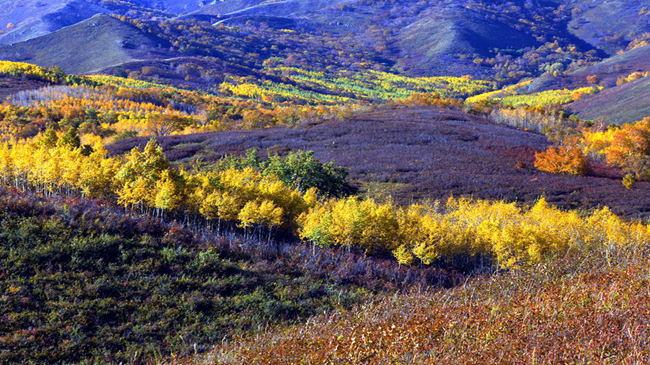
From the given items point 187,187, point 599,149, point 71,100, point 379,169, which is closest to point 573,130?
point 599,149

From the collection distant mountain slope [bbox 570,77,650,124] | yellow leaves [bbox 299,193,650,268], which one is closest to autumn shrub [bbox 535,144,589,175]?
yellow leaves [bbox 299,193,650,268]

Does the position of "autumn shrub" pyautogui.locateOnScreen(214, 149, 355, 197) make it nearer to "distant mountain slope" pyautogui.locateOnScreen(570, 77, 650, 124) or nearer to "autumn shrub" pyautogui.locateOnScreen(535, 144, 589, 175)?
"autumn shrub" pyautogui.locateOnScreen(535, 144, 589, 175)

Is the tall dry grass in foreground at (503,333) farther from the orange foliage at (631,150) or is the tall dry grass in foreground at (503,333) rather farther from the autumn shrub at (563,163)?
the orange foliage at (631,150)

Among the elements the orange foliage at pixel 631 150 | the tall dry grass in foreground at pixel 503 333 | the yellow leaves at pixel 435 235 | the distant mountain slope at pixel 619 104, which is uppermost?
the tall dry grass in foreground at pixel 503 333

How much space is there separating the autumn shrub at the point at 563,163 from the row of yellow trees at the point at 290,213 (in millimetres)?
30173

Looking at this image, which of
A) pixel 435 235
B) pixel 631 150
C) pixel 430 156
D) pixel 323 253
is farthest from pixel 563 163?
pixel 323 253

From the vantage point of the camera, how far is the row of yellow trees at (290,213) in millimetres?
29719

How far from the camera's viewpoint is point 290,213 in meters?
33.7

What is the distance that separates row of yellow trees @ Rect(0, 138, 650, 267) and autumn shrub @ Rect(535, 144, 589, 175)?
30173 millimetres

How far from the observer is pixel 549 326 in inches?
290

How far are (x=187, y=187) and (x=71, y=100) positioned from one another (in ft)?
350

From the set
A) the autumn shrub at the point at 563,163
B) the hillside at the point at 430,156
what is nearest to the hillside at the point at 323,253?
the autumn shrub at the point at 563,163

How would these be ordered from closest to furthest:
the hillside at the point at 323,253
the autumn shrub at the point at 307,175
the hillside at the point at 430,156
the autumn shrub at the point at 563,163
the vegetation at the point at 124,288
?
the hillside at the point at 323,253 → the vegetation at the point at 124,288 → the autumn shrub at the point at 307,175 → the hillside at the point at 430,156 → the autumn shrub at the point at 563,163

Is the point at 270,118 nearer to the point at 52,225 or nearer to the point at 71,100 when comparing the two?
the point at 71,100
